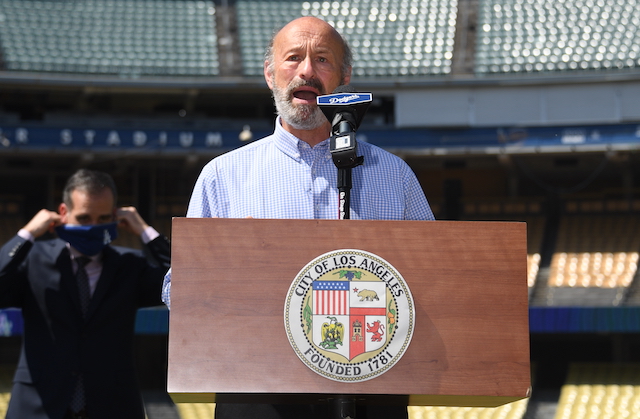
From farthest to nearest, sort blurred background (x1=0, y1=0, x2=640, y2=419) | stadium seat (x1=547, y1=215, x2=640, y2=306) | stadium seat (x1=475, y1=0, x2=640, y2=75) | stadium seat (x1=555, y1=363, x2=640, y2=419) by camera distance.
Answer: stadium seat (x1=475, y1=0, x2=640, y2=75)
blurred background (x1=0, y1=0, x2=640, y2=419)
stadium seat (x1=547, y1=215, x2=640, y2=306)
stadium seat (x1=555, y1=363, x2=640, y2=419)

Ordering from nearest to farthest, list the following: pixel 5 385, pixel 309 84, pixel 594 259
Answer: pixel 309 84 < pixel 5 385 < pixel 594 259

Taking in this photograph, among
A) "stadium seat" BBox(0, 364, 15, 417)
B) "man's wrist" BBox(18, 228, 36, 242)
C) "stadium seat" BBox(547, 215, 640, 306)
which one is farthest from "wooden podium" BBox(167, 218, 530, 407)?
"stadium seat" BBox(547, 215, 640, 306)

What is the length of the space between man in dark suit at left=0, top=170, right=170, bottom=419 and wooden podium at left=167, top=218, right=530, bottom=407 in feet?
6.33

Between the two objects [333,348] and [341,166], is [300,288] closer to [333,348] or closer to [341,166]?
[333,348]

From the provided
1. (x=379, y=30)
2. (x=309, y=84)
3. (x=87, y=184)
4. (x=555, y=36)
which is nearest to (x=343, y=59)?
(x=309, y=84)

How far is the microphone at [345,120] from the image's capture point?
1775 mm

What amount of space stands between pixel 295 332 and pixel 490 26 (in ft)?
57.5

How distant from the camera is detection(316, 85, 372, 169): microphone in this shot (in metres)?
1.78

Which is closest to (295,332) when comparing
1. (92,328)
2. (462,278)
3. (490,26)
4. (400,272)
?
(400,272)

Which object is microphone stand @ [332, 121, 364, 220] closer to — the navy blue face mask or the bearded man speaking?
the bearded man speaking

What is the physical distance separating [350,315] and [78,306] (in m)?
2.23

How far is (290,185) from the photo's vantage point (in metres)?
2.12

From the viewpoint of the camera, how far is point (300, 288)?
5.24ft

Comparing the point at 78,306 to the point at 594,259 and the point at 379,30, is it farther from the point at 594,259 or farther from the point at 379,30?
the point at 379,30
